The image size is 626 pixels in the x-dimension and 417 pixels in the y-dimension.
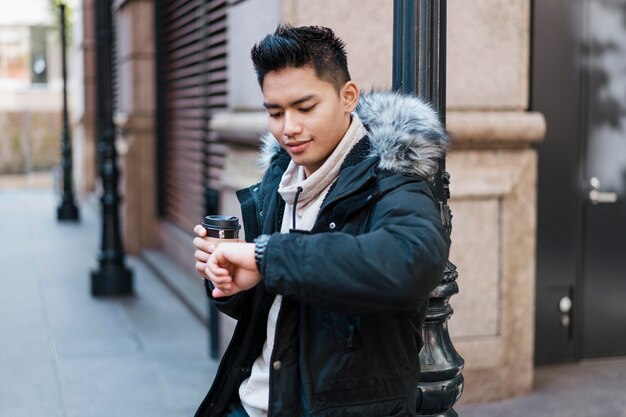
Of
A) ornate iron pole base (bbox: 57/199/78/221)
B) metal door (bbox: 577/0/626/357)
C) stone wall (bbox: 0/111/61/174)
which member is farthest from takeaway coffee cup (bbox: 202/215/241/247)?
stone wall (bbox: 0/111/61/174)

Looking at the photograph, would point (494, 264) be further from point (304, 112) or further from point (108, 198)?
point (108, 198)

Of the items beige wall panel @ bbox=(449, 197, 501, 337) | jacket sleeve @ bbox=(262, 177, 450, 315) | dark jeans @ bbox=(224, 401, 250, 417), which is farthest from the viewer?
beige wall panel @ bbox=(449, 197, 501, 337)

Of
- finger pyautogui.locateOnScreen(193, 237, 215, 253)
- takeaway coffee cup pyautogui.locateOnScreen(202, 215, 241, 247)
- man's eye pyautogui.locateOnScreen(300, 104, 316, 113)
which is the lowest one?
finger pyautogui.locateOnScreen(193, 237, 215, 253)

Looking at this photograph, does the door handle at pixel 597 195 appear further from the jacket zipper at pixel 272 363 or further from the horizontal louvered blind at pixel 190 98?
the jacket zipper at pixel 272 363

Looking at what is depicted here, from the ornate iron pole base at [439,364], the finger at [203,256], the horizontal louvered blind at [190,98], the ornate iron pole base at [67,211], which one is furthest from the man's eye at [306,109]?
the ornate iron pole base at [67,211]

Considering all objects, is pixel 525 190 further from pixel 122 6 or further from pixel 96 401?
pixel 122 6

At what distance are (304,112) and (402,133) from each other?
26cm

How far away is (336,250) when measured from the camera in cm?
215

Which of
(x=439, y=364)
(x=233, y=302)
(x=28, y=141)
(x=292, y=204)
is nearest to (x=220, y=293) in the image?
(x=233, y=302)

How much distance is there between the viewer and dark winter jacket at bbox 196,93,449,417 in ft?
7.06

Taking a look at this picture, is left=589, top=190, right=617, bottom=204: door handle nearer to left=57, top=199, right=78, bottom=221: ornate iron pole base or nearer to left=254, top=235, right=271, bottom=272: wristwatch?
left=254, top=235, right=271, bottom=272: wristwatch

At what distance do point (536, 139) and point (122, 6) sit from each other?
29.4ft

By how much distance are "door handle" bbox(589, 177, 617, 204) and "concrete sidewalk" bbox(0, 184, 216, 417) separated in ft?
9.63

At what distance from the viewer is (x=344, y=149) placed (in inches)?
97.5
